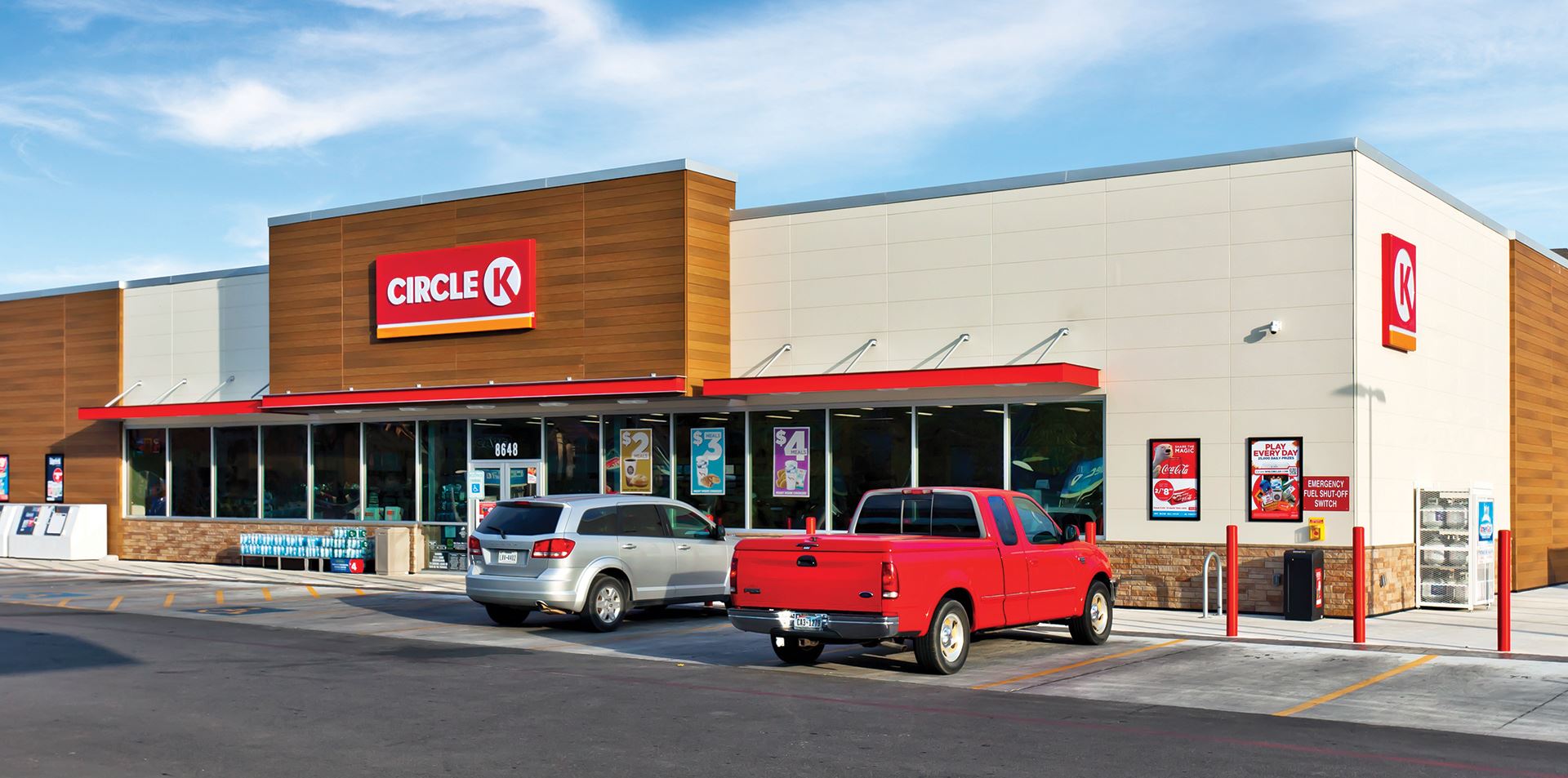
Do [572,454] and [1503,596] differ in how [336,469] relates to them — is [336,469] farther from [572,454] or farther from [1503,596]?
[1503,596]

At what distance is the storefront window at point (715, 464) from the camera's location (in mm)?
24844

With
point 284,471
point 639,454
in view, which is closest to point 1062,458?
point 639,454

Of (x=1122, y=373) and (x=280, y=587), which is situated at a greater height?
(x=1122, y=373)

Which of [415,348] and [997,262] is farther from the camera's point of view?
[415,348]

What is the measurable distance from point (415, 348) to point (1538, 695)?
2014cm

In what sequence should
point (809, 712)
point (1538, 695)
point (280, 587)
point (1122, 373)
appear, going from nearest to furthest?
point (809, 712) → point (1538, 695) → point (1122, 373) → point (280, 587)

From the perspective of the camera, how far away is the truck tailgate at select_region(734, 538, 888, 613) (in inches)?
531

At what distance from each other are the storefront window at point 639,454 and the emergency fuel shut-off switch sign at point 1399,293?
468 inches

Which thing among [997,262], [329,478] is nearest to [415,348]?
[329,478]

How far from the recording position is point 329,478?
30.0 metres

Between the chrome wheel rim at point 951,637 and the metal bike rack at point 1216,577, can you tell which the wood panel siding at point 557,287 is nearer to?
the metal bike rack at point 1216,577

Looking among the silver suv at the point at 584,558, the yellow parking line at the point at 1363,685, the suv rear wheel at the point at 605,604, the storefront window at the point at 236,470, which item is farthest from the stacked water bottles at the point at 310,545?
the yellow parking line at the point at 1363,685

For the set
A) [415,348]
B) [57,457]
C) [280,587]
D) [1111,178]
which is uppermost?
[1111,178]

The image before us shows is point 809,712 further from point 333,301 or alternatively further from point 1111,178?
point 333,301
